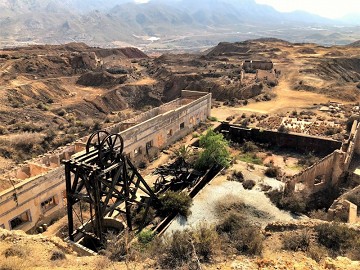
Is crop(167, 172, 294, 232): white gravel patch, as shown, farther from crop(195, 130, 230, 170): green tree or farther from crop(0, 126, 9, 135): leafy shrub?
crop(0, 126, 9, 135): leafy shrub

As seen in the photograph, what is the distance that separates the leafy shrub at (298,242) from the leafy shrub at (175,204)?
19.8ft

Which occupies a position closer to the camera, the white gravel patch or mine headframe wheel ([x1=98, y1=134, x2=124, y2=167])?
mine headframe wheel ([x1=98, y1=134, x2=124, y2=167])

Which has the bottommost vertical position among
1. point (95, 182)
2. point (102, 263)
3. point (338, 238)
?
point (338, 238)

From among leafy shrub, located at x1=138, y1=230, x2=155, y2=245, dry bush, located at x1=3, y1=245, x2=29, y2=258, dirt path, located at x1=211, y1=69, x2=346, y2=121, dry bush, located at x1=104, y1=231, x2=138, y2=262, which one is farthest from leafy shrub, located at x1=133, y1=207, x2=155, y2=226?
dirt path, located at x1=211, y1=69, x2=346, y2=121

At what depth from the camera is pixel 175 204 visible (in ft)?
53.3

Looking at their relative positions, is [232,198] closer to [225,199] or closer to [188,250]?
[225,199]

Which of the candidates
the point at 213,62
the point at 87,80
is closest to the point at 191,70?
the point at 213,62

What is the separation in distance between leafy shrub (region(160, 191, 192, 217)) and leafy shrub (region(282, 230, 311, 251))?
6041 mm

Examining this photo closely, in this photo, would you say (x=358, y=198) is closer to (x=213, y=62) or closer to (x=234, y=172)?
(x=234, y=172)

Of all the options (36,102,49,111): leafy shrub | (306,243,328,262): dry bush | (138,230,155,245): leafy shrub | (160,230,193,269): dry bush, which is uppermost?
(160,230,193,269): dry bush

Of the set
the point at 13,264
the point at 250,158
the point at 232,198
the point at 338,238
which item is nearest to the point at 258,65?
the point at 250,158

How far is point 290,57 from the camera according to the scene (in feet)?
A: 203

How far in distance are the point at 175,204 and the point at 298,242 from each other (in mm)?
6841

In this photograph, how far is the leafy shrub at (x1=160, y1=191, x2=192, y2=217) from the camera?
16172 millimetres
